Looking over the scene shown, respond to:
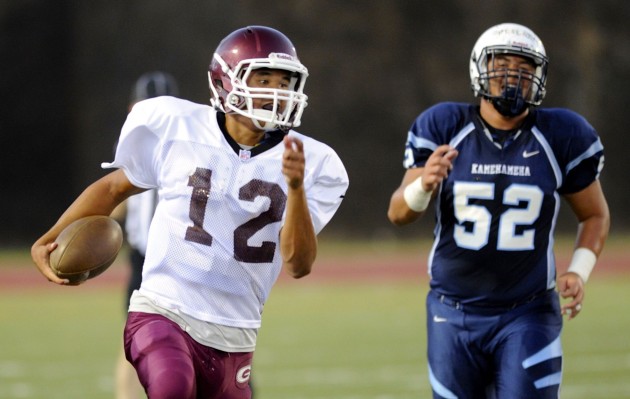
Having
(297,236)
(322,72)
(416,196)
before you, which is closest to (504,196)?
(416,196)

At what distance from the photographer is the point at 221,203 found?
3883 mm

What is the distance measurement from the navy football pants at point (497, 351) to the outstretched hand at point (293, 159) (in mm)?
1018

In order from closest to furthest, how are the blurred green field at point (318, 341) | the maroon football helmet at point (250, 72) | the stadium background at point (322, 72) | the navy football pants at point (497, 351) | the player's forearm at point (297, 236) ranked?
the player's forearm at point (297, 236) < the maroon football helmet at point (250, 72) < the navy football pants at point (497, 351) < the blurred green field at point (318, 341) < the stadium background at point (322, 72)

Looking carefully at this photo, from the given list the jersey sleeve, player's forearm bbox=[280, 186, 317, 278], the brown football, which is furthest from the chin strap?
the brown football

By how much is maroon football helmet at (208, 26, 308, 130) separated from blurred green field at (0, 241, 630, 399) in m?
2.99

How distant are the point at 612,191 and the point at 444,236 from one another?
12104 millimetres

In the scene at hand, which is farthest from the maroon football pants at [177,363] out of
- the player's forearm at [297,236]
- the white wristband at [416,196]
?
the white wristband at [416,196]

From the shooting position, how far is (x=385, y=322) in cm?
950

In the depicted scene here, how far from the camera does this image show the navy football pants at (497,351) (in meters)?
4.10

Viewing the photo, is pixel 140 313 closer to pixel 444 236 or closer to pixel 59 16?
pixel 444 236

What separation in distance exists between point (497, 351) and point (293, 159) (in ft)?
3.85

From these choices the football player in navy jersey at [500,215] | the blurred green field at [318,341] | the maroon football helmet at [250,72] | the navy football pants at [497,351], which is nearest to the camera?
the maroon football helmet at [250,72]

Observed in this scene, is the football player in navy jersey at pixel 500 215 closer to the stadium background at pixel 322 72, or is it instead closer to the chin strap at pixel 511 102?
the chin strap at pixel 511 102

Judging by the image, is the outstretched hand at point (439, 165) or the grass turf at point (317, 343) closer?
the outstretched hand at point (439, 165)
